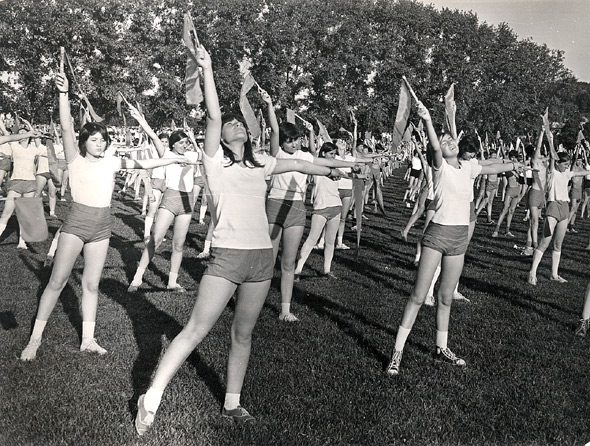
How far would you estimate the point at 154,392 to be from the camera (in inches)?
157

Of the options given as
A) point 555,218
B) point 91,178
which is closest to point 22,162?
point 91,178

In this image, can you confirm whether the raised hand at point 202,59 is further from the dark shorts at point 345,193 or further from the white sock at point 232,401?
the dark shorts at point 345,193

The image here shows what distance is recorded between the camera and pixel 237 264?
13.1ft

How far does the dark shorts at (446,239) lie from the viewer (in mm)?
5508

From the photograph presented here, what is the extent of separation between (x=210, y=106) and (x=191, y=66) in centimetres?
41

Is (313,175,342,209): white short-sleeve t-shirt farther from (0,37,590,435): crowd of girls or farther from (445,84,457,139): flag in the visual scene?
(445,84,457,139): flag

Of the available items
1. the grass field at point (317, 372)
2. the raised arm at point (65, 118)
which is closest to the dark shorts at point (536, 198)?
the grass field at point (317, 372)

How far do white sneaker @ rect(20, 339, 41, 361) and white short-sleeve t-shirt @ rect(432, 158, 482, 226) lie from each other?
4.01 metres

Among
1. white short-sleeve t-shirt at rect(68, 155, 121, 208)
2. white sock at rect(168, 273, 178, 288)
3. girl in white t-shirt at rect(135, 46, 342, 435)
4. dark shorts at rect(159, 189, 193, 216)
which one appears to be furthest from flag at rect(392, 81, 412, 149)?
white sock at rect(168, 273, 178, 288)

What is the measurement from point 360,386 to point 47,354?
3.01 metres

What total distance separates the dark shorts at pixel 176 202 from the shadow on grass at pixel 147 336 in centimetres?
130

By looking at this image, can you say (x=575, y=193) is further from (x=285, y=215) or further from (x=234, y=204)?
(x=234, y=204)

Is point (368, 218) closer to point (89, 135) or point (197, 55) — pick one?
point (89, 135)

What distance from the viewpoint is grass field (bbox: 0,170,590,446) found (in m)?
4.28
